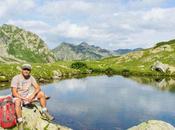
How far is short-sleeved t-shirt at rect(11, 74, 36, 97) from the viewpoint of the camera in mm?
25109

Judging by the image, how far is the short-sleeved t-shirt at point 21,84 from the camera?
25109mm

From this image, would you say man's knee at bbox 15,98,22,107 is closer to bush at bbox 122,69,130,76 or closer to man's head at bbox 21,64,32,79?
man's head at bbox 21,64,32,79

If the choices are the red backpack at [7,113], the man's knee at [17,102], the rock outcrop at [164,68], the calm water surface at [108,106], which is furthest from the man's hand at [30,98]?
the rock outcrop at [164,68]

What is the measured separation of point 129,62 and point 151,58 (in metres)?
11.1

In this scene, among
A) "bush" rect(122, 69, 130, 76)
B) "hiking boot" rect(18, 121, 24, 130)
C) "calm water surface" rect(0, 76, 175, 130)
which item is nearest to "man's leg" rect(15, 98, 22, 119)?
"hiking boot" rect(18, 121, 24, 130)

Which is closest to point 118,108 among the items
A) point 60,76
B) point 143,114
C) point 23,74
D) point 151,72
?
point 143,114

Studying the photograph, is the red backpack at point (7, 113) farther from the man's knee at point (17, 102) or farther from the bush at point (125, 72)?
the bush at point (125, 72)

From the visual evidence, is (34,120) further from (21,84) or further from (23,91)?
(21,84)

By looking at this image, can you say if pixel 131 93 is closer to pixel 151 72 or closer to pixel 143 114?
pixel 143 114

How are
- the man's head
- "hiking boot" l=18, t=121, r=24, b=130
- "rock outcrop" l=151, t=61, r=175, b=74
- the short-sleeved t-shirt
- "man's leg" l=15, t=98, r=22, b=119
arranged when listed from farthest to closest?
1. "rock outcrop" l=151, t=61, r=175, b=74
2. the short-sleeved t-shirt
3. the man's head
4. "hiking boot" l=18, t=121, r=24, b=130
5. "man's leg" l=15, t=98, r=22, b=119

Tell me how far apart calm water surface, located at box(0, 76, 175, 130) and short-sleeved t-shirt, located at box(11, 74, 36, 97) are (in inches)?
772

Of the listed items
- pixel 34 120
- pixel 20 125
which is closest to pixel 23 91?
pixel 20 125

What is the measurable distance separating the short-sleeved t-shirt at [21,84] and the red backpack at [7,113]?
926mm

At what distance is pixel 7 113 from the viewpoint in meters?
25.0
